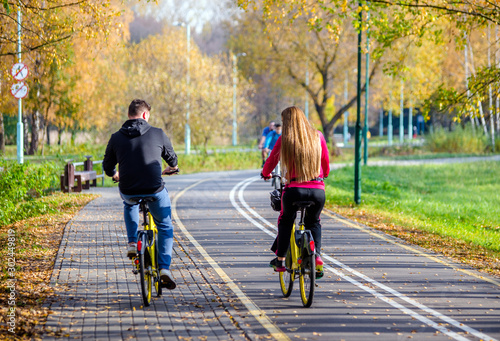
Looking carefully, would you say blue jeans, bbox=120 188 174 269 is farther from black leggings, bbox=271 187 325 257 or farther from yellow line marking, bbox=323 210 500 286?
yellow line marking, bbox=323 210 500 286

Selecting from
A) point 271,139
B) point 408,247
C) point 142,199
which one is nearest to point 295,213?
point 142,199

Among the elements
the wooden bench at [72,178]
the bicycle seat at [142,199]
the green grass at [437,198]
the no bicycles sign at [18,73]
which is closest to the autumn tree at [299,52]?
the green grass at [437,198]

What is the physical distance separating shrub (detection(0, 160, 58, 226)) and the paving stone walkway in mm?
3087

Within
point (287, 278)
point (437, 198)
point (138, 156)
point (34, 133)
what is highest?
point (34, 133)

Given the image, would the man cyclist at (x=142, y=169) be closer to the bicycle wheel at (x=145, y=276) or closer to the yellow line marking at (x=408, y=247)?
the bicycle wheel at (x=145, y=276)

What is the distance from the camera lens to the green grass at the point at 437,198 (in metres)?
14.0

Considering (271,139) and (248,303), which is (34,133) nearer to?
(271,139)

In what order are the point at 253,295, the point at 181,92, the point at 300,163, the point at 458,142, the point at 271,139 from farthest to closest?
the point at 458,142 < the point at 181,92 < the point at 271,139 < the point at 253,295 < the point at 300,163

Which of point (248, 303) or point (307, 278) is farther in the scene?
point (248, 303)

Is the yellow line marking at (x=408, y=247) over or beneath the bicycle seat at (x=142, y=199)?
beneath

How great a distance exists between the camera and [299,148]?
6766mm

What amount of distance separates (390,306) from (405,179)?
2008 cm

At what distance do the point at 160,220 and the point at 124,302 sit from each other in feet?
3.05

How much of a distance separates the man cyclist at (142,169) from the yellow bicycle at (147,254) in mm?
Answer: 56
